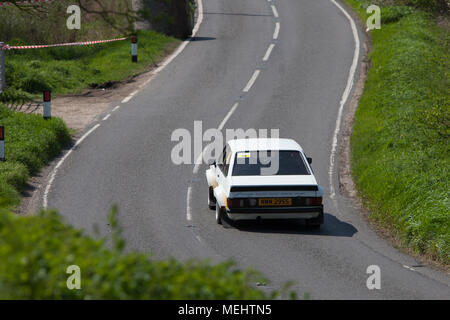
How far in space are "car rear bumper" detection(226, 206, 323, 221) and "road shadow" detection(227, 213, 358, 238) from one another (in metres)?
0.41

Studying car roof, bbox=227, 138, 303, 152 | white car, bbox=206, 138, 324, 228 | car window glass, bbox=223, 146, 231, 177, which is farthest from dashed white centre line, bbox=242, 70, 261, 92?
white car, bbox=206, 138, 324, 228

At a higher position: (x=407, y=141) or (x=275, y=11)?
(x=275, y=11)

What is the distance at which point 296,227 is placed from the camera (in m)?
14.6

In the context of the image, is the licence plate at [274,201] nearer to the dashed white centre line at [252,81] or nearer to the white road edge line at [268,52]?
the dashed white centre line at [252,81]

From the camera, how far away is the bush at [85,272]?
491 cm

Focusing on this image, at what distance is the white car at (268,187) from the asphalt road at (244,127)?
0.44 meters

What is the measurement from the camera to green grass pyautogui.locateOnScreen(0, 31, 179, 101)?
84.8ft

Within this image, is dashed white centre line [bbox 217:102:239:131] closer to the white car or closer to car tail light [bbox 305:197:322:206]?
the white car

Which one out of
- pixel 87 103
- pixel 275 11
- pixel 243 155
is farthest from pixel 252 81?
pixel 243 155

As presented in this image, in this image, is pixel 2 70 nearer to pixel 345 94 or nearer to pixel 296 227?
pixel 345 94

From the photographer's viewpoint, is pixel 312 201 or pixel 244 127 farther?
pixel 244 127

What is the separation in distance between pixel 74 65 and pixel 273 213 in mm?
17311

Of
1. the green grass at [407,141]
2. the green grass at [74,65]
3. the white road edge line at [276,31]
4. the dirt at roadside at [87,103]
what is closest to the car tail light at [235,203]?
the green grass at [407,141]

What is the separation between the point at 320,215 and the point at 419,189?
8.26 feet
